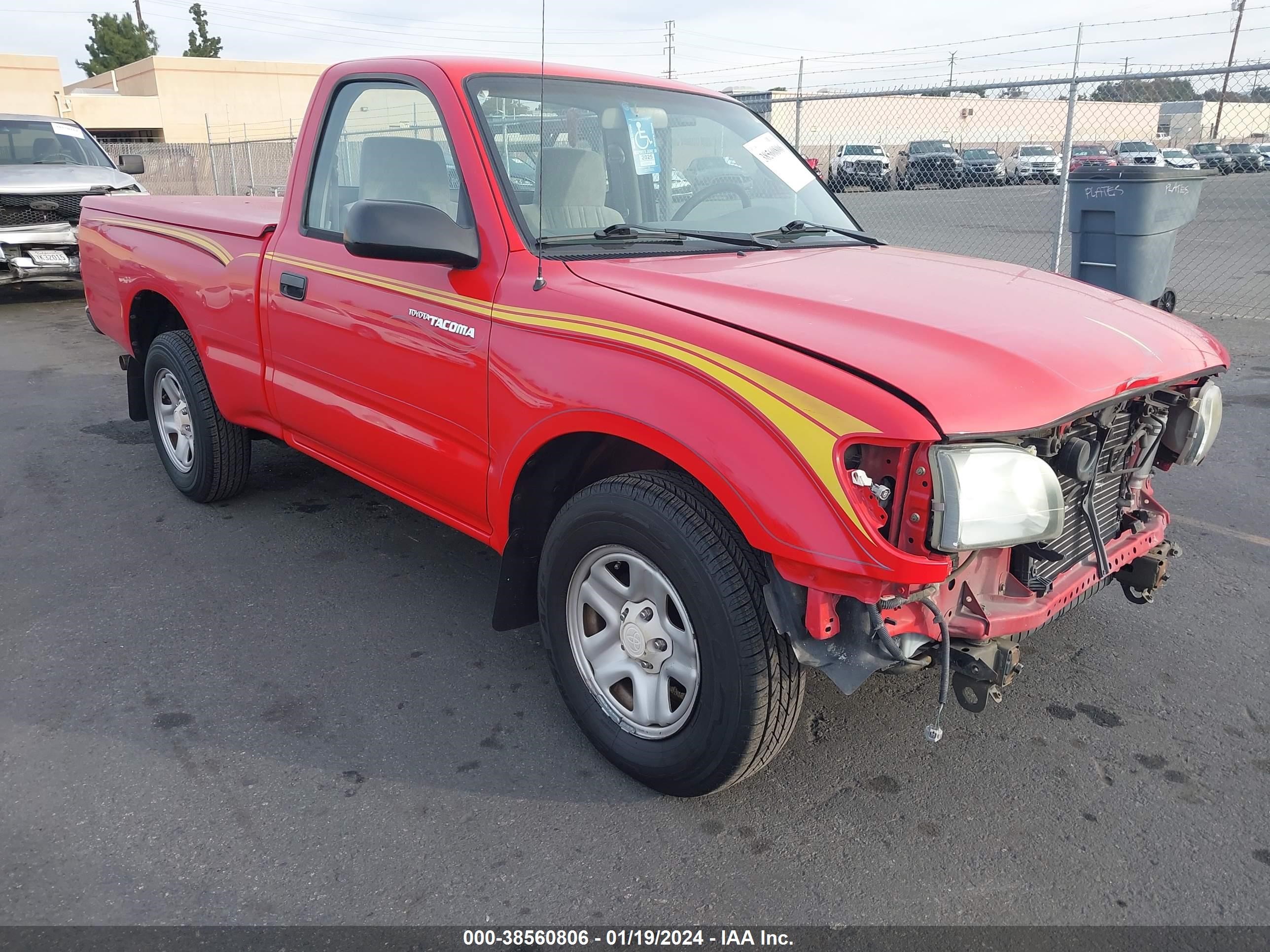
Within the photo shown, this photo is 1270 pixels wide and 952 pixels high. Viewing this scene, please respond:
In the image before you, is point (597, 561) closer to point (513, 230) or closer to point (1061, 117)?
point (513, 230)

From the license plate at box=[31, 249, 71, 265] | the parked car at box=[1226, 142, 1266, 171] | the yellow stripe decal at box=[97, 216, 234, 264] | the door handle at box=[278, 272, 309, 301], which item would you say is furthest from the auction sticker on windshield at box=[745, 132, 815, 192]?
the parked car at box=[1226, 142, 1266, 171]

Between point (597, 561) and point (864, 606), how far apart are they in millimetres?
800

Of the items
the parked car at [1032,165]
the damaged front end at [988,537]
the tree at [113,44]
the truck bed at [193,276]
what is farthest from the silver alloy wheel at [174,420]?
the tree at [113,44]

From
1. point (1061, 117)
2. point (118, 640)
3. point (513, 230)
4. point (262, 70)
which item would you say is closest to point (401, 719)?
point (118, 640)

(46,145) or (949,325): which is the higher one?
(46,145)

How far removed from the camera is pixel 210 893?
7.75ft

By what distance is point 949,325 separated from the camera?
2496 millimetres

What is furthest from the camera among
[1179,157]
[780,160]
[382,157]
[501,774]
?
[1179,157]

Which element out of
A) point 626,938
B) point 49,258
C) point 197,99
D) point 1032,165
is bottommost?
point 626,938

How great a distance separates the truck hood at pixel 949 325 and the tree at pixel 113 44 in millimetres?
68496

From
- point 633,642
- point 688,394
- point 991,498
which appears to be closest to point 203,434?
point 633,642

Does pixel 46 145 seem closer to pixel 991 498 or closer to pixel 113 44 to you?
pixel 991 498

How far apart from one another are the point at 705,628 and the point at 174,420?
11.9 feet

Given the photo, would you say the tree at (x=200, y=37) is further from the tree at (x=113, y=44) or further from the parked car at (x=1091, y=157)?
the parked car at (x=1091, y=157)
